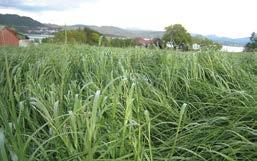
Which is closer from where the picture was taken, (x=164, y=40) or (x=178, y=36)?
(x=164, y=40)

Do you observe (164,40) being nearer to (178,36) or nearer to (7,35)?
(178,36)

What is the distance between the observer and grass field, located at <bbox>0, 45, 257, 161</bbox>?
4.26 feet

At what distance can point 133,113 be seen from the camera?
183 centimetres

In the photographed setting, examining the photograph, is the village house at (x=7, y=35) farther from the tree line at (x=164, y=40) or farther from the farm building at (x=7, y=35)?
the tree line at (x=164, y=40)

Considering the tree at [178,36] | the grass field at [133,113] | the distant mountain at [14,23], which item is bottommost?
the grass field at [133,113]

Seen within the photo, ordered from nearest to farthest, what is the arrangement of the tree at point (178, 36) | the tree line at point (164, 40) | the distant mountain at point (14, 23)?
1. the distant mountain at point (14, 23)
2. the tree line at point (164, 40)
3. the tree at point (178, 36)

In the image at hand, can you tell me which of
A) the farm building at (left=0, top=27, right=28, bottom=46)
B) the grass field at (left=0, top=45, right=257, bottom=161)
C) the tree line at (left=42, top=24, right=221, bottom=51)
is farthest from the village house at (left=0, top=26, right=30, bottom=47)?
the tree line at (left=42, top=24, right=221, bottom=51)

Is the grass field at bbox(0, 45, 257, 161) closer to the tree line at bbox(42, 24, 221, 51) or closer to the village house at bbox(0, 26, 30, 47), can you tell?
the village house at bbox(0, 26, 30, 47)

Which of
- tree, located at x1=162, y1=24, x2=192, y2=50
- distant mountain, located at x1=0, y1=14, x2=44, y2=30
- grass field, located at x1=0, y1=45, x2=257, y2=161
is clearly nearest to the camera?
grass field, located at x1=0, y1=45, x2=257, y2=161

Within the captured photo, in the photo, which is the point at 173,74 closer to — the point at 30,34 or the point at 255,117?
the point at 255,117

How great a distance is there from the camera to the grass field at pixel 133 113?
4.26 ft

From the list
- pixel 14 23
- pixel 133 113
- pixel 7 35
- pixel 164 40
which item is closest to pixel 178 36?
pixel 164 40

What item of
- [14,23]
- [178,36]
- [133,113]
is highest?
[14,23]

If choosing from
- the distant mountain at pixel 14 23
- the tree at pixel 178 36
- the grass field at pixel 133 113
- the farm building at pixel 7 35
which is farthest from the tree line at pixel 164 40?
the grass field at pixel 133 113
